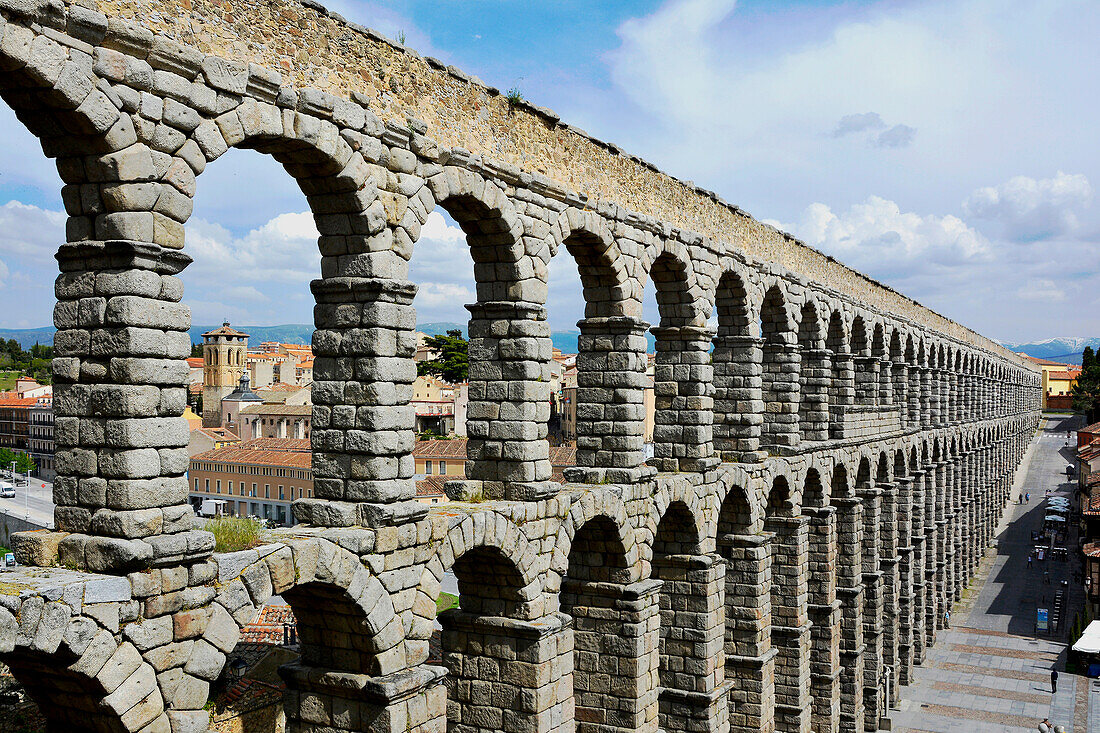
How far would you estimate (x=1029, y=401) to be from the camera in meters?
87.6

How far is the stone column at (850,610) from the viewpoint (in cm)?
2628

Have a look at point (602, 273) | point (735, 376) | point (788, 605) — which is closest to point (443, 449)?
point (788, 605)

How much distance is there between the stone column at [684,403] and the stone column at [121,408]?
1039 centimetres

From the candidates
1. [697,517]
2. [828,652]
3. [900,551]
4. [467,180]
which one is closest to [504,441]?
[467,180]

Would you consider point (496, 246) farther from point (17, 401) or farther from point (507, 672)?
point (17, 401)

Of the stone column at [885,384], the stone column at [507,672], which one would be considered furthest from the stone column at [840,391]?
the stone column at [507,672]

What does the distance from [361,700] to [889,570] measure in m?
22.5

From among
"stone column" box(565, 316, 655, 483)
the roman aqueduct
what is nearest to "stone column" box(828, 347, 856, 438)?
the roman aqueduct

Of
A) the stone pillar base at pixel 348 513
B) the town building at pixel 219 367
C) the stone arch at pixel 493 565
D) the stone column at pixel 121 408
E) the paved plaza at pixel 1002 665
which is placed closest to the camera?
the stone column at pixel 121 408

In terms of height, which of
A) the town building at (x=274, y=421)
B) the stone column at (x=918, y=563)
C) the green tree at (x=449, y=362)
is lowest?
the stone column at (x=918, y=563)

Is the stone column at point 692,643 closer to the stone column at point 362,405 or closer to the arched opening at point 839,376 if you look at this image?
the stone column at point 362,405

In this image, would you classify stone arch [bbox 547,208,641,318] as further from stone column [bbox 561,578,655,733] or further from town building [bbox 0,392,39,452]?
town building [bbox 0,392,39,452]

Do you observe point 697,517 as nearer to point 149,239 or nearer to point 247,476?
point 149,239

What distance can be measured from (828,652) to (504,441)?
15.0 metres
